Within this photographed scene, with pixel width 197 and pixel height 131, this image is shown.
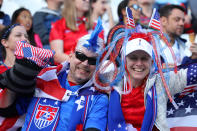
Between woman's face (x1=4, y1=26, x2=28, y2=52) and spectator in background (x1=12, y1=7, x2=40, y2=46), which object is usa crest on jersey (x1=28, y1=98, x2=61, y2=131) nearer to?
woman's face (x1=4, y1=26, x2=28, y2=52)

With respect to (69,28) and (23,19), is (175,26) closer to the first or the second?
(69,28)

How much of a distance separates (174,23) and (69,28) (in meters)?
1.66

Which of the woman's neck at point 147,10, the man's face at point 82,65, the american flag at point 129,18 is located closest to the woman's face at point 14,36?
the man's face at point 82,65

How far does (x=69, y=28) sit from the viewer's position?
4707 mm

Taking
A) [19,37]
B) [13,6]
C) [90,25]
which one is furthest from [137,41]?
[13,6]

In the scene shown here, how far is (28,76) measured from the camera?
2.73 meters

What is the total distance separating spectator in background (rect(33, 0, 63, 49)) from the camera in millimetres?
4948

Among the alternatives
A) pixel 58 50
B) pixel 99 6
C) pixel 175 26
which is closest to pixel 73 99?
pixel 58 50

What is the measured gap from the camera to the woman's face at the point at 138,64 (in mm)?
3023

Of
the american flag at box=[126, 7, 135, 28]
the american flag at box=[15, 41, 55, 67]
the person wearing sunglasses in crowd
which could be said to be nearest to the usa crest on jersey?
the person wearing sunglasses in crowd

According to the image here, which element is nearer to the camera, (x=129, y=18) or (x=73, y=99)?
(x=129, y=18)

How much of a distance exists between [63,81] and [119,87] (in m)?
0.62

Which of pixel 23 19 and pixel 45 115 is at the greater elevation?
pixel 23 19

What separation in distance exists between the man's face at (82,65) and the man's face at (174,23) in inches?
75.3
